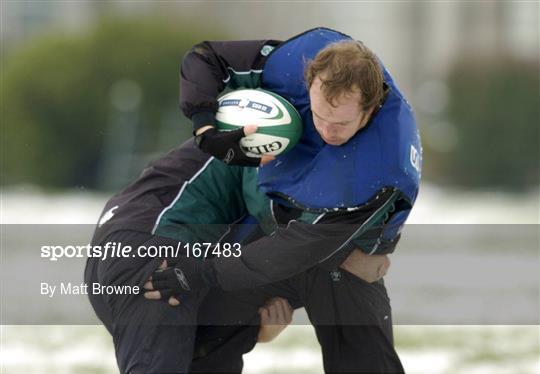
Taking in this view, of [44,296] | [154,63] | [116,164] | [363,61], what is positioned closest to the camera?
[363,61]

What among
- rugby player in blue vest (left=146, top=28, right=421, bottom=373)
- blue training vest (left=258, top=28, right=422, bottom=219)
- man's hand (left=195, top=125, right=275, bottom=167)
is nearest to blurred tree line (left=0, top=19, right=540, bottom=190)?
rugby player in blue vest (left=146, top=28, right=421, bottom=373)

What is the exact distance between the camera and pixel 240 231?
4734 mm

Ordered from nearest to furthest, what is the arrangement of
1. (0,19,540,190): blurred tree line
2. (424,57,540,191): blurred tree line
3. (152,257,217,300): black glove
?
(152,257,217,300): black glove < (0,19,540,190): blurred tree line < (424,57,540,191): blurred tree line

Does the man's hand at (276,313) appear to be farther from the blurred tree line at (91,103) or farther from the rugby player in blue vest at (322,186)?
the blurred tree line at (91,103)

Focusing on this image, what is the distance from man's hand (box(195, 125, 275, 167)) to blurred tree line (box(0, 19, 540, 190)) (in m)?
14.7

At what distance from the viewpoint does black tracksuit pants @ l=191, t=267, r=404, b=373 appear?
15.4 feet

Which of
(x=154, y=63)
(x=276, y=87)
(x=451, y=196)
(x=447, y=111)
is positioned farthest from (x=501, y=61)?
(x=276, y=87)

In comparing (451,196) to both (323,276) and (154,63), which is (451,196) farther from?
(323,276)

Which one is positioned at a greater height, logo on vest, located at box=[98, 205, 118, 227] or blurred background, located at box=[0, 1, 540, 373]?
logo on vest, located at box=[98, 205, 118, 227]

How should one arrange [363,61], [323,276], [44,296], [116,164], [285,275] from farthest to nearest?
[116,164], [44,296], [323,276], [285,275], [363,61]

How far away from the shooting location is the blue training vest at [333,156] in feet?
13.5

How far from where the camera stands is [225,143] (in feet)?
13.8

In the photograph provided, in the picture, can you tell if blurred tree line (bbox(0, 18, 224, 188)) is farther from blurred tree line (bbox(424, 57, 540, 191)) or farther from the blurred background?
blurred tree line (bbox(424, 57, 540, 191))

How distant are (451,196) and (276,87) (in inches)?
657
